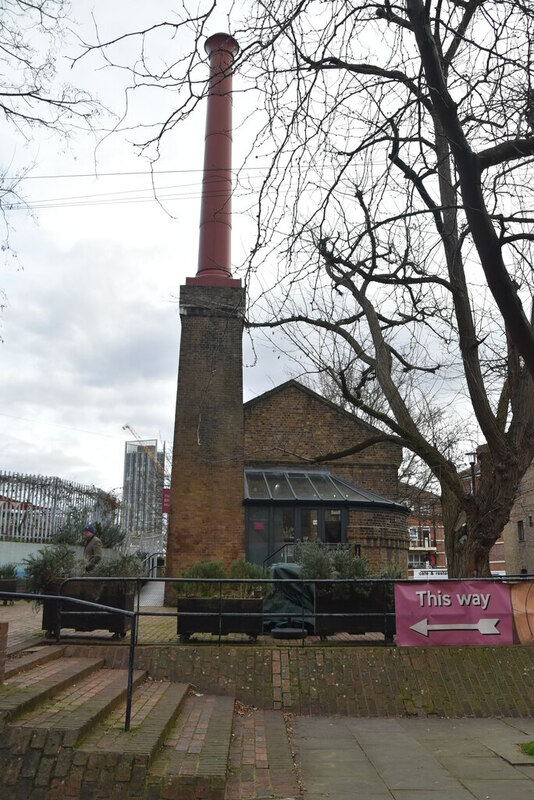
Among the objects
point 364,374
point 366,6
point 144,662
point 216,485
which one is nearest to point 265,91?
point 366,6

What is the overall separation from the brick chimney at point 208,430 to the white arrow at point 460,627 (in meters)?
7.82

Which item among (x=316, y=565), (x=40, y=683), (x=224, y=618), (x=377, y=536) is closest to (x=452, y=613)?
(x=316, y=565)

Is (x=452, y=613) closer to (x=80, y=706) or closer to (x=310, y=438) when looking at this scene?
(x=80, y=706)

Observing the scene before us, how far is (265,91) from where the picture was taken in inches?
182

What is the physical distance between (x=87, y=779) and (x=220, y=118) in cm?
1789

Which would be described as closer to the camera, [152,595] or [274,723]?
[274,723]

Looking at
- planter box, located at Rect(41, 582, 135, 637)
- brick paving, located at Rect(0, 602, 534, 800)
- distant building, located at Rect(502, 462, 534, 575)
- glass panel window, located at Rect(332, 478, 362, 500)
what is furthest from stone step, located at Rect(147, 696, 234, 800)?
distant building, located at Rect(502, 462, 534, 575)

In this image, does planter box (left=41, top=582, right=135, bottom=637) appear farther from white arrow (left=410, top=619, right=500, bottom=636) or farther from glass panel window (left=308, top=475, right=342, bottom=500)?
glass panel window (left=308, top=475, right=342, bottom=500)

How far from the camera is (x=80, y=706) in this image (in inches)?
225

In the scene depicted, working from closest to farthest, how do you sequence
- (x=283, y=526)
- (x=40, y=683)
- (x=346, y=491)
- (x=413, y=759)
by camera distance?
(x=413, y=759) → (x=40, y=683) → (x=283, y=526) → (x=346, y=491)

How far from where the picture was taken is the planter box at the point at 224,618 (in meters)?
8.48

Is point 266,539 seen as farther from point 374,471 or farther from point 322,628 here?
point 322,628

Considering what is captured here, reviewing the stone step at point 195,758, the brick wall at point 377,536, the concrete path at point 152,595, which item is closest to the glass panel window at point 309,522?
the brick wall at point 377,536

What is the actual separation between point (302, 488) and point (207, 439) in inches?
149
